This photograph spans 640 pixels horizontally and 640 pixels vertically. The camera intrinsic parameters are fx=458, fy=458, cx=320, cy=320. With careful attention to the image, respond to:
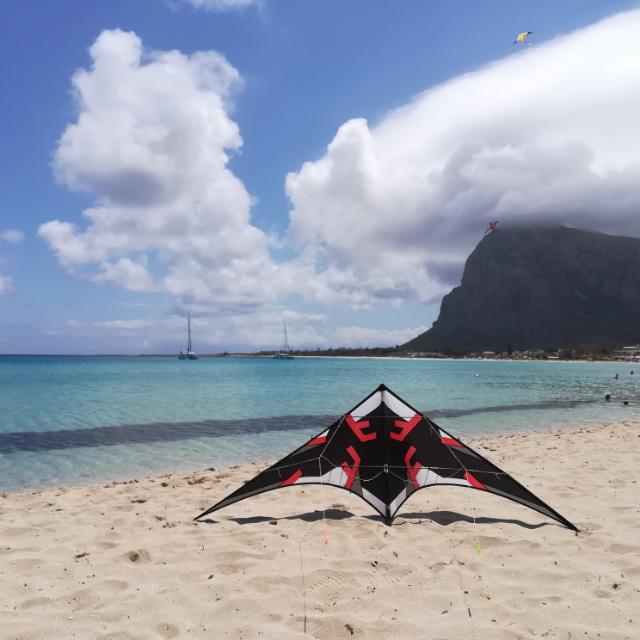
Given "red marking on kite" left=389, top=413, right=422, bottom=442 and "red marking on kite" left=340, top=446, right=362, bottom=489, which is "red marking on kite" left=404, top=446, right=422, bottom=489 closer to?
"red marking on kite" left=389, top=413, right=422, bottom=442

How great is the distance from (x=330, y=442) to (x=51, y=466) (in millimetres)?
9968

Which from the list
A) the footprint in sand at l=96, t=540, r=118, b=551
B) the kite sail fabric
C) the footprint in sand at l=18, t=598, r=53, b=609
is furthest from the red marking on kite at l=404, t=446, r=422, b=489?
the footprint in sand at l=18, t=598, r=53, b=609

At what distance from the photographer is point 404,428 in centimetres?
659

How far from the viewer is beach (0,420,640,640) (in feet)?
13.2

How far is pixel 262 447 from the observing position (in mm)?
15453

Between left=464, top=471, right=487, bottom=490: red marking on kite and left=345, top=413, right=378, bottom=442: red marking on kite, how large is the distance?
1.33 m

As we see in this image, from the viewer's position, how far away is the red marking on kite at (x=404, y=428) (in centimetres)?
656

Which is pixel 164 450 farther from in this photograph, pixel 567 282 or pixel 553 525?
pixel 567 282

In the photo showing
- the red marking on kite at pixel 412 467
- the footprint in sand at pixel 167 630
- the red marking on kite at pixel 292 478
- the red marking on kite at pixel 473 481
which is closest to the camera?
the footprint in sand at pixel 167 630

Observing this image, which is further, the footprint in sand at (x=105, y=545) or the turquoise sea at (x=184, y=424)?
the turquoise sea at (x=184, y=424)

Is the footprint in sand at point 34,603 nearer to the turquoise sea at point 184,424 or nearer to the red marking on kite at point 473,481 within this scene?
the red marking on kite at point 473,481

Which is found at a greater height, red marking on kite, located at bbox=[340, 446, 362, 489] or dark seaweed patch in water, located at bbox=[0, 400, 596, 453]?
red marking on kite, located at bbox=[340, 446, 362, 489]

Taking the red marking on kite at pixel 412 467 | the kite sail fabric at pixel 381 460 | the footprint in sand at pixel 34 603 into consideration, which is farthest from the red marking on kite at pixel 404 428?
the footprint in sand at pixel 34 603

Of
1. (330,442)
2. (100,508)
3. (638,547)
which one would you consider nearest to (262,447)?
(100,508)
